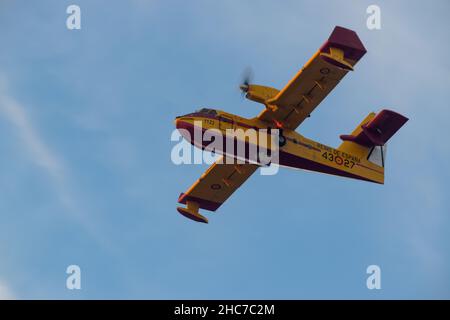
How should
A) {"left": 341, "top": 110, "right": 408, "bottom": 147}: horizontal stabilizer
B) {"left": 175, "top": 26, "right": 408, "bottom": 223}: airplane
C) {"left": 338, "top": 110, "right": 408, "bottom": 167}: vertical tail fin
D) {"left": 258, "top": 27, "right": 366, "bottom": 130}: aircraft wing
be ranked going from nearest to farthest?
{"left": 258, "top": 27, "right": 366, "bottom": 130}: aircraft wing < {"left": 175, "top": 26, "right": 408, "bottom": 223}: airplane < {"left": 341, "top": 110, "right": 408, "bottom": 147}: horizontal stabilizer < {"left": 338, "top": 110, "right": 408, "bottom": 167}: vertical tail fin

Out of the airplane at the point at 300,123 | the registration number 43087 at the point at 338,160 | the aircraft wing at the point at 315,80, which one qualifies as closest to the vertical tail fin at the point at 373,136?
the airplane at the point at 300,123

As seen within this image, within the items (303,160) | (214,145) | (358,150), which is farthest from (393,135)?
(214,145)

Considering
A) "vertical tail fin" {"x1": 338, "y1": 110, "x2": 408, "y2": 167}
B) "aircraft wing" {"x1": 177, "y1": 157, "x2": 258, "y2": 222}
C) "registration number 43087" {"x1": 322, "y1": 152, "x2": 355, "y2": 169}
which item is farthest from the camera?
"aircraft wing" {"x1": 177, "y1": 157, "x2": 258, "y2": 222}

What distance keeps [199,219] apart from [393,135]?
11.0m

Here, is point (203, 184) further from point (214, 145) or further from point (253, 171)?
point (214, 145)

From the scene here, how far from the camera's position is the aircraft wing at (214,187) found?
43.2 meters

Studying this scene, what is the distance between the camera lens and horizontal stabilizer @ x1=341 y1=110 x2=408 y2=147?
41.3 metres

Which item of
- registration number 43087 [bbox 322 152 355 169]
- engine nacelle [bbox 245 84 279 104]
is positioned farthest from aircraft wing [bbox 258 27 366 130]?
registration number 43087 [bbox 322 152 355 169]

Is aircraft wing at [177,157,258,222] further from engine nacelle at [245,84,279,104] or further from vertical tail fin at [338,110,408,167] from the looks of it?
vertical tail fin at [338,110,408,167]

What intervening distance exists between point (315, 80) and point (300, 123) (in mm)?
2529

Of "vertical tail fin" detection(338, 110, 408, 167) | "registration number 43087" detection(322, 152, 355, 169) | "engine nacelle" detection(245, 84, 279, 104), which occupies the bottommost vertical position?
"registration number 43087" detection(322, 152, 355, 169)

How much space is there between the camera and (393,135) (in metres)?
42.3

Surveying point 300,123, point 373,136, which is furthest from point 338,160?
point 300,123

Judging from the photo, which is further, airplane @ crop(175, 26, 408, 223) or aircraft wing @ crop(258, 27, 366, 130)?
airplane @ crop(175, 26, 408, 223)
